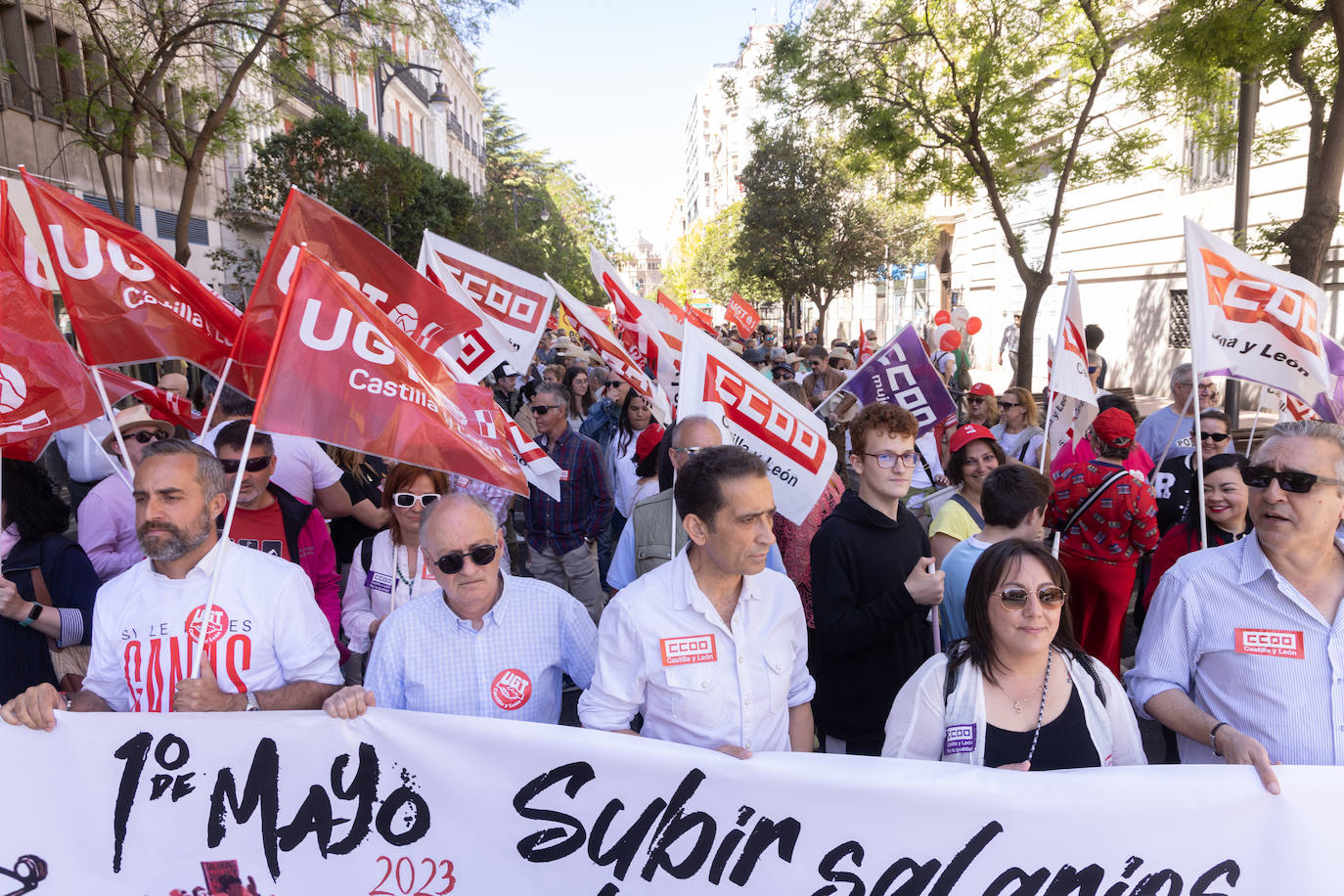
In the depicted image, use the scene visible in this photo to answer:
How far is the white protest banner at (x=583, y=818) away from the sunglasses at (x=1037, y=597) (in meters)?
0.43

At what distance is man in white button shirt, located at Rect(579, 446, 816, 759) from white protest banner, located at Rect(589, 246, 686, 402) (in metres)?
3.39

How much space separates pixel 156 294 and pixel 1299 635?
14.2 feet

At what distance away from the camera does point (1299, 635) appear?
2.55 metres

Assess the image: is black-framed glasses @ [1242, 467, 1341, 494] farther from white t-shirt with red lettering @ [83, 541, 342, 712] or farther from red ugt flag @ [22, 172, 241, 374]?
red ugt flag @ [22, 172, 241, 374]

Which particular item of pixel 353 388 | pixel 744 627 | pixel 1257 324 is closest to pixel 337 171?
pixel 353 388

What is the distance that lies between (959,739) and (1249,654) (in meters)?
0.84

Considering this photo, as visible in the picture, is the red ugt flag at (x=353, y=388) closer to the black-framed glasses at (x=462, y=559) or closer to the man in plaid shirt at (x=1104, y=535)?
the black-framed glasses at (x=462, y=559)

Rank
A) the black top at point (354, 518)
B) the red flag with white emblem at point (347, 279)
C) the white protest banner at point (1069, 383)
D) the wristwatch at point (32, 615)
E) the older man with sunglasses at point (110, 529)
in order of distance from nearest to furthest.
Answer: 1. the wristwatch at point (32, 615)
2. the red flag with white emblem at point (347, 279)
3. the older man with sunglasses at point (110, 529)
4. the white protest banner at point (1069, 383)
5. the black top at point (354, 518)

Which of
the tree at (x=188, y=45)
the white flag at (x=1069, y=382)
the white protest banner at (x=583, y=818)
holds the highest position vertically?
the tree at (x=188, y=45)

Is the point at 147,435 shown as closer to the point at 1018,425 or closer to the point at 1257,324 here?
the point at 1257,324

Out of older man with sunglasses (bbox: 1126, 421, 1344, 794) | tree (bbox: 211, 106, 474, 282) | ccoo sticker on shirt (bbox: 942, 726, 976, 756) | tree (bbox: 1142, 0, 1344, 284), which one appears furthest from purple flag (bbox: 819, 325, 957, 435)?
tree (bbox: 211, 106, 474, 282)

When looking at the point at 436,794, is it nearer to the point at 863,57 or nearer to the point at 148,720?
the point at 148,720

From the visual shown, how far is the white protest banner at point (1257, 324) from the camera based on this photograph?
14.6 ft

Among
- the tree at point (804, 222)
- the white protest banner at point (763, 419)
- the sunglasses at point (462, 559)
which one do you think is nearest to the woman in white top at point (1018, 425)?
the white protest banner at point (763, 419)
